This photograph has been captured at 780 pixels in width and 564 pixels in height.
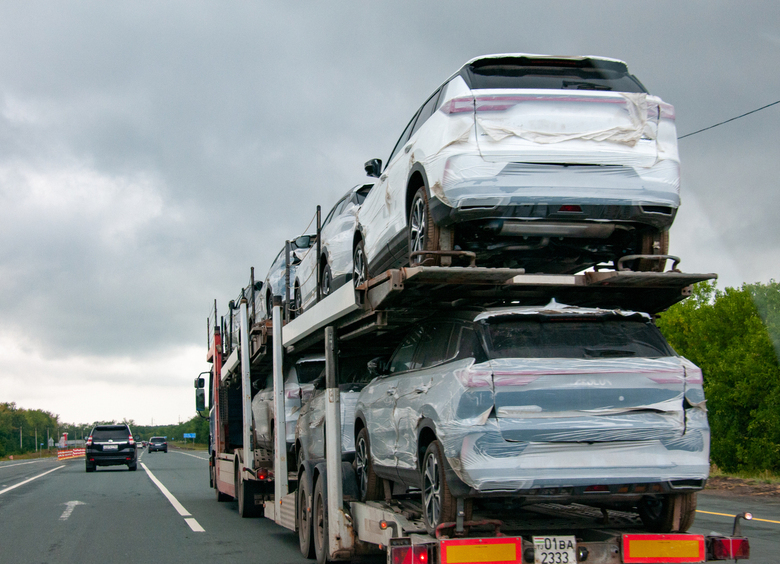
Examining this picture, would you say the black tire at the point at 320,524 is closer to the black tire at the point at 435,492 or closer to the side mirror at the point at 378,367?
the side mirror at the point at 378,367

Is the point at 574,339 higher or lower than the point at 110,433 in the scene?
higher

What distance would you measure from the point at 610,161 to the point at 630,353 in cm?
149

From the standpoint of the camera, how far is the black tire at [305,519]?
8656 millimetres

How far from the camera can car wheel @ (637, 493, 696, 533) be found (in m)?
5.57

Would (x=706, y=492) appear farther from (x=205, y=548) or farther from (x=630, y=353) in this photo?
(x=630, y=353)

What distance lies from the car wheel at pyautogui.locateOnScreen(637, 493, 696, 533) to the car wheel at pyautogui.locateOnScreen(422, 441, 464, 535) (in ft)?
4.58

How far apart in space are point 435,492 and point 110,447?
29.9 metres

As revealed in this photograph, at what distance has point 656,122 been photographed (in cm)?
632

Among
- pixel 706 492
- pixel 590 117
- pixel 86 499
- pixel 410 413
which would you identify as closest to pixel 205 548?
pixel 410 413

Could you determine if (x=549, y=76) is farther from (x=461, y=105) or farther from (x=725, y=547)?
(x=725, y=547)

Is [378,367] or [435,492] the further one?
[378,367]

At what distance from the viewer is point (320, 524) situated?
26.8ft

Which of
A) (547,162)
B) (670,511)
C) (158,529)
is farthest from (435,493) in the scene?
(158,529)

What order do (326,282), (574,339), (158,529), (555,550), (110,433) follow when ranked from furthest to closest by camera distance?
(110,433) < (158,529) < (326,282) < (574,339) < (555,550)
